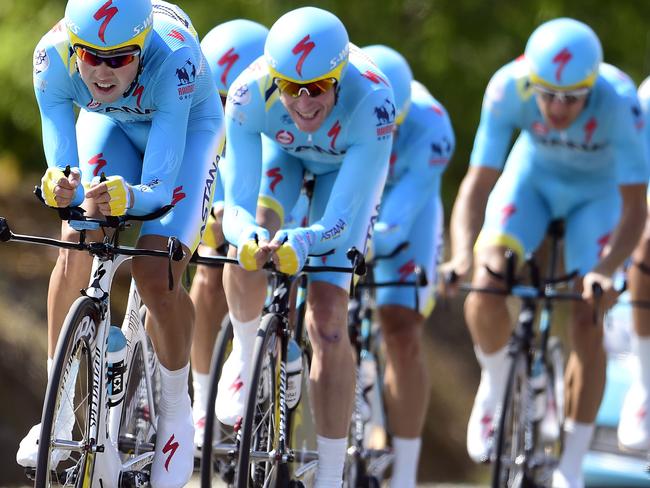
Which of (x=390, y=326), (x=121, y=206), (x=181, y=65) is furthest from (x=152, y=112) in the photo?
(x=390, y=326)

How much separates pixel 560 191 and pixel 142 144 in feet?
10.1

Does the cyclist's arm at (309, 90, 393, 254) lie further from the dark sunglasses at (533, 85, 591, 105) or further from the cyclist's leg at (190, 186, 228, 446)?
the dark sunglasses at (533, 85, 591, 105)

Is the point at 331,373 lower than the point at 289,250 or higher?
lower

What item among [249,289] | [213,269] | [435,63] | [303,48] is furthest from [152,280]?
[435,63]

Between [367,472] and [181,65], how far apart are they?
296 cm

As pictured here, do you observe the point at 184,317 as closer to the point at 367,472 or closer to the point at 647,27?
the point at 367,472

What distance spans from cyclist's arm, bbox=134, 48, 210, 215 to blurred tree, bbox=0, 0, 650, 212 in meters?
8.82

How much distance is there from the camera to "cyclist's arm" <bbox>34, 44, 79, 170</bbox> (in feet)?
20.7

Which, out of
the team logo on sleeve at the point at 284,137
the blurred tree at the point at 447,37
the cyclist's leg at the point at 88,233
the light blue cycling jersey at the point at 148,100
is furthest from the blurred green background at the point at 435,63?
the light blue cycling jersey at the point at 148,100

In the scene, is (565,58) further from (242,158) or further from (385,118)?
(242,158)

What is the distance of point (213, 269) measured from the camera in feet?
26.4

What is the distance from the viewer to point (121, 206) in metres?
5.95

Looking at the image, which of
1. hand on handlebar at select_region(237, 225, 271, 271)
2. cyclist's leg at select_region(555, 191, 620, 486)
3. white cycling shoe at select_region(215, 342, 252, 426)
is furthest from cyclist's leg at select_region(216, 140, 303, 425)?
cyclist's leg at select_region(555, 191, 620, 486)

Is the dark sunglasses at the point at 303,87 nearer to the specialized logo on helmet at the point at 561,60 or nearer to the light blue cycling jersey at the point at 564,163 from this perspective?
the specialized logo on helmet at the point at 561,60
